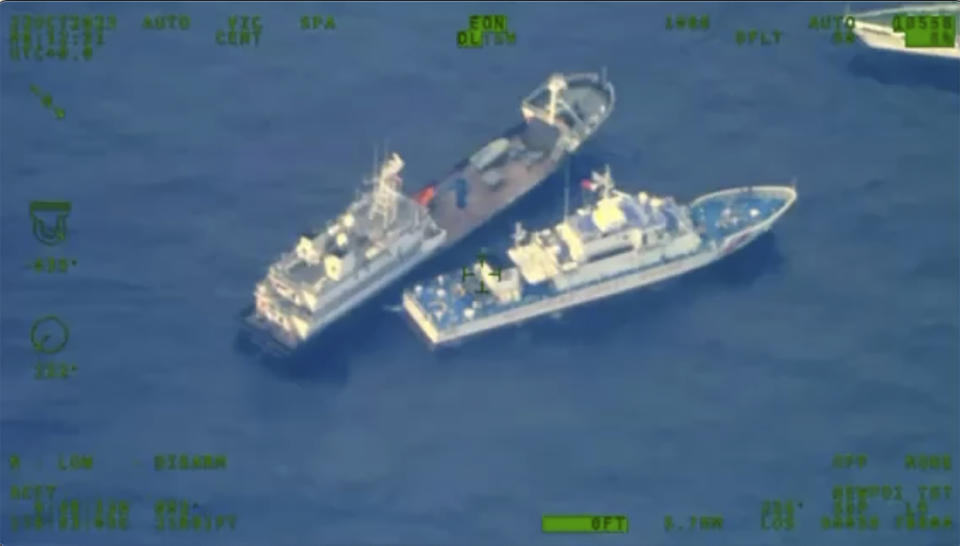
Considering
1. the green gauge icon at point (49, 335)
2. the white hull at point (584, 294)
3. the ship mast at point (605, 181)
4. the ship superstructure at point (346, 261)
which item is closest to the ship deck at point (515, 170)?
the ship superstructure at point (346, 261)

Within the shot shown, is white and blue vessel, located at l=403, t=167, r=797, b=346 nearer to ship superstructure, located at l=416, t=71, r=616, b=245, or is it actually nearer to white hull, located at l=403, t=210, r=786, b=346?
white hull, located at l=403, t=210, r=786, b=346

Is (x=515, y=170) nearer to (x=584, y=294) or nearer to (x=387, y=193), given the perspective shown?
(x=584, y=294)

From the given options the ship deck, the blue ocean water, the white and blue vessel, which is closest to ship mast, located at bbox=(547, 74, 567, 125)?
the ship deck

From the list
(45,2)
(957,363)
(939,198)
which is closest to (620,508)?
(957,363)

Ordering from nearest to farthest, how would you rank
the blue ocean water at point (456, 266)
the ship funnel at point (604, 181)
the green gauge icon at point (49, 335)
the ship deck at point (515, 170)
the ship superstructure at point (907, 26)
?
the blue ocean water at point (456, 266), the green gauge icon at point (49, 335), the ship funnel at point (604, 181), the ship deck at point (515, 170), the ship superstructure at point (907, 26)

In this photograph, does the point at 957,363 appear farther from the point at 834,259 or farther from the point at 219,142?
the point at 219,142

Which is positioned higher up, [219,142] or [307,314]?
[219,142]

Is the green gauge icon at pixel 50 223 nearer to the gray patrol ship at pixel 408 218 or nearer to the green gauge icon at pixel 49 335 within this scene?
the green gauge icon at pixel 49 335
